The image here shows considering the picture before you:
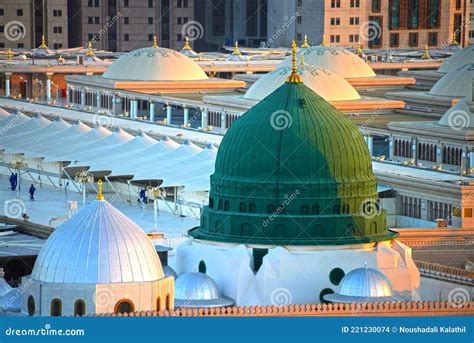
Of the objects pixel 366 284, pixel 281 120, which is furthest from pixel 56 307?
pixel 281 120

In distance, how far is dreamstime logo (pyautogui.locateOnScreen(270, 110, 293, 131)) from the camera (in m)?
96.4

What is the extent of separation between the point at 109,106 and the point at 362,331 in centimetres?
9839

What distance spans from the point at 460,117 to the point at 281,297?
46971 mm

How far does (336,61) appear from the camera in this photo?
179 m

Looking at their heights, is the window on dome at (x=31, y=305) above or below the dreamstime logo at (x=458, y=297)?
above

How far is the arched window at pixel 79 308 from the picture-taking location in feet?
276

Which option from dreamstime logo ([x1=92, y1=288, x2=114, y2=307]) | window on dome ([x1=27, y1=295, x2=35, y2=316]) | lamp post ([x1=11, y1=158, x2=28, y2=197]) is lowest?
lamp post ([x1=11, y1=158, x2=28, y2=197])

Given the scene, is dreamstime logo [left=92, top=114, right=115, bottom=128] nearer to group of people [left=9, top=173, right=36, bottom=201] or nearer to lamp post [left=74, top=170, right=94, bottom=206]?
group of people [left=9, top=173, right=36, bottom=201]

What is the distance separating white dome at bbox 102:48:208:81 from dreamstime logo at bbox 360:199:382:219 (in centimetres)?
8202

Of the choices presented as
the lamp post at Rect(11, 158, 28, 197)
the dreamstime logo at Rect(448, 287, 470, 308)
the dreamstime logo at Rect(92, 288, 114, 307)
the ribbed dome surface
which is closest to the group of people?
the lamp post at Rect(11, 158, 28, 197)

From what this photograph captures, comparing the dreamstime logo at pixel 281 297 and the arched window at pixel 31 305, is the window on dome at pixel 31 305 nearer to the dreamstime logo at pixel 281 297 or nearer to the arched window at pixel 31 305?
the arched window at pixel 31 305

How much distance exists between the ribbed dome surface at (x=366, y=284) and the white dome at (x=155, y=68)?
85.9m
